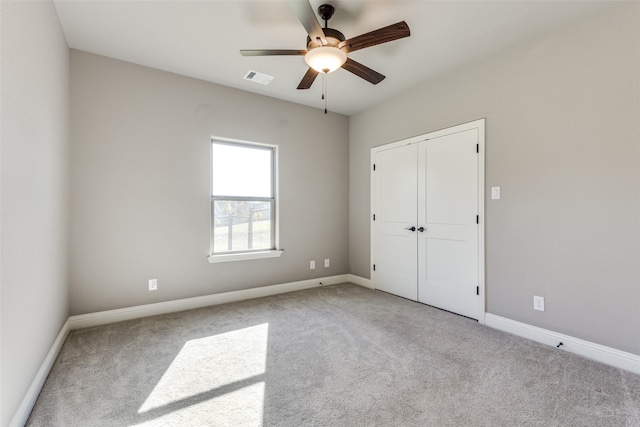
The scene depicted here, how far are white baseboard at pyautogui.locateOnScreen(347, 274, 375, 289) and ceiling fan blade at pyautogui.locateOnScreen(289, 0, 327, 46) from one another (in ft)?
11.0

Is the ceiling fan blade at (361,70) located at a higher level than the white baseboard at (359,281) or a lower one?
higher

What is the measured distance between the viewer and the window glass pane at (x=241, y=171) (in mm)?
3701

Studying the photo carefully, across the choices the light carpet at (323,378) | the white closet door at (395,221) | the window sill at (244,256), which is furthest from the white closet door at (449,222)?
the window sill at (244,256)

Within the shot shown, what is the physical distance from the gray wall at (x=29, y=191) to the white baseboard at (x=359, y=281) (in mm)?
3534

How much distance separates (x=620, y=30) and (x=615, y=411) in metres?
2.62

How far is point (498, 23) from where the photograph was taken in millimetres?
2467

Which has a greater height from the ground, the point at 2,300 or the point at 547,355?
the point at 2,300

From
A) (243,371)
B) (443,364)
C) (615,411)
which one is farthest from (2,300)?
(615,411)

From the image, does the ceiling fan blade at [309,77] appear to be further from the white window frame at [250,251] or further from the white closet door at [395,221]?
the white closet door at [395,221]

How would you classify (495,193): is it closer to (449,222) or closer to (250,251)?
(449,222)

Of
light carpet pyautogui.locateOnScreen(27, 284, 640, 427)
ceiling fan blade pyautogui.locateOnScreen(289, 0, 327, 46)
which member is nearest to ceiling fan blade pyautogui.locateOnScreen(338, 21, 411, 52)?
ceiling fan blade pyautogui.locateOnScreen(289, 0, 327, 46)

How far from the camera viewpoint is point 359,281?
4602 millimetres

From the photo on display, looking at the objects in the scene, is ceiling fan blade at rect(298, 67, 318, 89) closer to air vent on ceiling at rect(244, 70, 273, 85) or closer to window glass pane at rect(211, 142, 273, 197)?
air vent on ceiling at rect(244, 70, 273, 85)

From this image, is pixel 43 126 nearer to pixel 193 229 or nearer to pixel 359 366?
pixel 193 229
